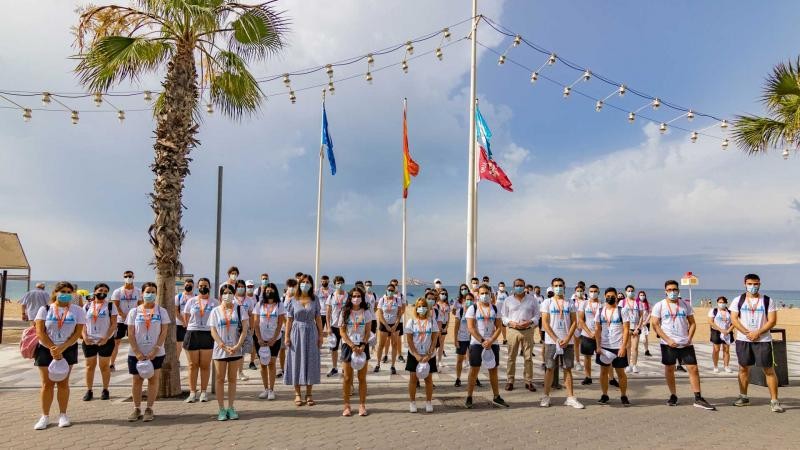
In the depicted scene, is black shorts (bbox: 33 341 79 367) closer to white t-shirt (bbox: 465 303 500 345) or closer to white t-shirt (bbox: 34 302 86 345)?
white t-shirt (bbox: 34 302 86 345)

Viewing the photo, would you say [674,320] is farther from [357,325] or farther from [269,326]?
[269,326]

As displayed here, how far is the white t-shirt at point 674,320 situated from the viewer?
28.8 ft

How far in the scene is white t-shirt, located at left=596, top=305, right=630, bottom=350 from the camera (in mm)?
8898

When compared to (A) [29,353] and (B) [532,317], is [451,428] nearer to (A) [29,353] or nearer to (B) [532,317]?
(B) [532,317]

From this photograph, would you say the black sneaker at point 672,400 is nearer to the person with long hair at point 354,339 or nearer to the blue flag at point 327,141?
the person with long hair at point 354,339

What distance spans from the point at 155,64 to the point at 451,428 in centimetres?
866

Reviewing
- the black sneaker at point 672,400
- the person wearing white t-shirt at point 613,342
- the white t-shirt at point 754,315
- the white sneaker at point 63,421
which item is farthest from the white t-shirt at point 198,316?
the white t-shirt at point 754,315

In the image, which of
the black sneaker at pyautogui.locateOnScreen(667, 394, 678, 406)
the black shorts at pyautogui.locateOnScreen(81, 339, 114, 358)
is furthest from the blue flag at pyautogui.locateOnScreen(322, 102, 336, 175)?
the black sneaker at pyautogui.locateOnScreen(667, 394, 678, 406)

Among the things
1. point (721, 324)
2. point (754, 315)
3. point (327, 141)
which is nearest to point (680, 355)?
point (754, 315)

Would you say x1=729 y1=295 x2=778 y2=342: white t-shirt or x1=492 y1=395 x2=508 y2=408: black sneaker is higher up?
x1=729 y1=295 x2=778 y2=342: white t-shirt

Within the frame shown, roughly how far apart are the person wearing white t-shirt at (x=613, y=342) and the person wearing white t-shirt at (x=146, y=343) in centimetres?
736

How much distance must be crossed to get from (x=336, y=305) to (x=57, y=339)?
5.44 meters

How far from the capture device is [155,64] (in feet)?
32.7

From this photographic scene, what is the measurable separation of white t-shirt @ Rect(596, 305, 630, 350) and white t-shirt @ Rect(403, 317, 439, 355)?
3086 millimetres
